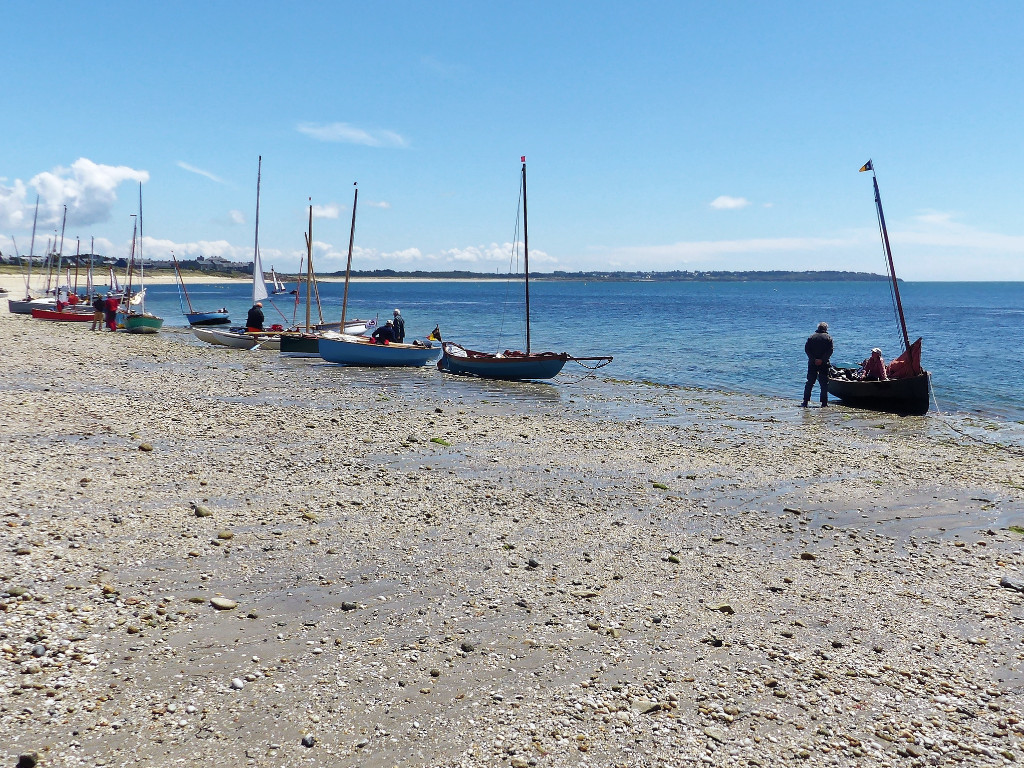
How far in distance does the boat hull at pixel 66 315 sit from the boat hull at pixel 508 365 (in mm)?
33041

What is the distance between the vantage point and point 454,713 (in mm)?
6199

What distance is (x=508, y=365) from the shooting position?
29.8 m

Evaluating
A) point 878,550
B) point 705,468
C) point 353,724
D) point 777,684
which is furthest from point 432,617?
point 705,468

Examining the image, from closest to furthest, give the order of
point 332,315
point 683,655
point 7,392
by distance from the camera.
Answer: point 683,655, point 7,392, point 332,315

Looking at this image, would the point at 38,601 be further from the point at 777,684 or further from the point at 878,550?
the point at 878,550

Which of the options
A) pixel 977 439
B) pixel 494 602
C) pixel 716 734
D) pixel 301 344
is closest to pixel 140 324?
pixel 301 344

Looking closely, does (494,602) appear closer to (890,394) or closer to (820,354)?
(820,354)

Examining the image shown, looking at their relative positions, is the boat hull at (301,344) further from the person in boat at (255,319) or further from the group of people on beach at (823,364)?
the group of people on beach at (823,364)

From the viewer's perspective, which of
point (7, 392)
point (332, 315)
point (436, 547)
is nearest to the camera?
point (436, 547)

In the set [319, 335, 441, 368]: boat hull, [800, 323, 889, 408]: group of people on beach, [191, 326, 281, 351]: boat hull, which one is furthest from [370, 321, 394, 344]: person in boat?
[800, 323, 889, 408]: group of people on beach

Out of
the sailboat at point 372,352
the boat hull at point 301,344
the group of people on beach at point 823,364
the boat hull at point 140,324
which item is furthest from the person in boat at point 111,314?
the group of people on beach at point 823,364

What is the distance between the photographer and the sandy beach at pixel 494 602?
5914mm

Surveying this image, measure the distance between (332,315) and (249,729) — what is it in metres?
91.7

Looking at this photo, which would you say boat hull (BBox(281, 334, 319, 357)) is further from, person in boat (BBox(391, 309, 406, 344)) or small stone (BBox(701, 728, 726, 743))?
small stone (BBox(701, 728, 726, 743))
